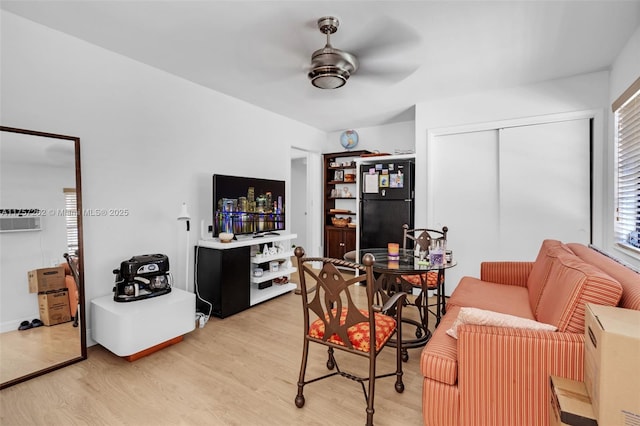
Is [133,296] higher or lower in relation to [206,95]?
lower

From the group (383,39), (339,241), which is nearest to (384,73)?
(383,39)

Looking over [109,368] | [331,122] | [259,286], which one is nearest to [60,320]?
[109,368]

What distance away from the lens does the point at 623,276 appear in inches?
59.9

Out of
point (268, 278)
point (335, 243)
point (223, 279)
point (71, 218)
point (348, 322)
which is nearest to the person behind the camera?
point (348, 322)

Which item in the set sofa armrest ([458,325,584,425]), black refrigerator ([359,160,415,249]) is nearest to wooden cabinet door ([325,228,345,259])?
black refrigerator ([359,160,415,249])

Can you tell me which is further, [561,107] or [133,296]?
[561,107]

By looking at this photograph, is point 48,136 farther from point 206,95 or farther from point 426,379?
point 426,379

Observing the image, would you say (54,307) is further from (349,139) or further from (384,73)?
(349,139)

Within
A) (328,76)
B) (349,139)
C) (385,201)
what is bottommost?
(385,201)

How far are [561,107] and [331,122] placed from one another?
9.59ft

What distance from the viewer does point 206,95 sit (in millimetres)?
3455

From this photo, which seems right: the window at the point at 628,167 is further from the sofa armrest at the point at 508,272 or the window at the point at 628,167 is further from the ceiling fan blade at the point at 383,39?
the ceiling fan blade at the point at 383,39

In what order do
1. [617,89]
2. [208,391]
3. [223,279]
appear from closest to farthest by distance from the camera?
[208,391] < [617,89] < [223,279]

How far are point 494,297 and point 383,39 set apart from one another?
2.17 m
